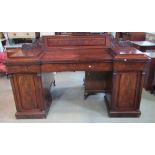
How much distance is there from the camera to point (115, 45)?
2271 mm

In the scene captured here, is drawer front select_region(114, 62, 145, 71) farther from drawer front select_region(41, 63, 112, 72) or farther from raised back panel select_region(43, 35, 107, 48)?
raised back panel select_region(43, 35, 107, 48)

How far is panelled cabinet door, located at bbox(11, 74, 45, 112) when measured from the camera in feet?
6.35

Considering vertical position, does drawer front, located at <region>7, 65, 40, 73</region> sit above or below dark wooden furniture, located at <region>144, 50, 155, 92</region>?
above

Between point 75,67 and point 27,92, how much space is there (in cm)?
65

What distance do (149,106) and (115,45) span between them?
0.98m

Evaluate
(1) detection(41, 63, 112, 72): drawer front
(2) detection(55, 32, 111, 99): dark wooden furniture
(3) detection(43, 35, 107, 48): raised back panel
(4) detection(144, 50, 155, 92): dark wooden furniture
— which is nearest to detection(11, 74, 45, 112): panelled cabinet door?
(1) detection(41, 63, 112, 72): drawer front

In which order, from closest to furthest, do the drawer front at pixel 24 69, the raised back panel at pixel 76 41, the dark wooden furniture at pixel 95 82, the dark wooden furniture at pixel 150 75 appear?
1. the drawer front at pixel 24 69
2. the raised back panel at pixel 76 41
3. the dark wooden furniture at pixel 95 82
4. the dark wooden furniture at pixel 150 75

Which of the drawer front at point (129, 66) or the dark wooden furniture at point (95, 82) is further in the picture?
the dark wooden furniture at point (95, 82)

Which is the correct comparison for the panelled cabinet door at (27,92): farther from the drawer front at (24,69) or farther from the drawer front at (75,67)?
the drawer front at (75,67)

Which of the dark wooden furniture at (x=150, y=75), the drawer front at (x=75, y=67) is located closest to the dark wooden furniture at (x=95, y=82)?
the drawer front at (x=75, y=67)

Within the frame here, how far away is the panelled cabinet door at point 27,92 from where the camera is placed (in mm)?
1936

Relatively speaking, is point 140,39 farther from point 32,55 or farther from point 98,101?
point 32,55

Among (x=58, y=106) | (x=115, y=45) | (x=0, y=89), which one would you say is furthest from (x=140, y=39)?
(x=0, y=89)

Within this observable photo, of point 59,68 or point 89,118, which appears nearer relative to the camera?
point 59,68
